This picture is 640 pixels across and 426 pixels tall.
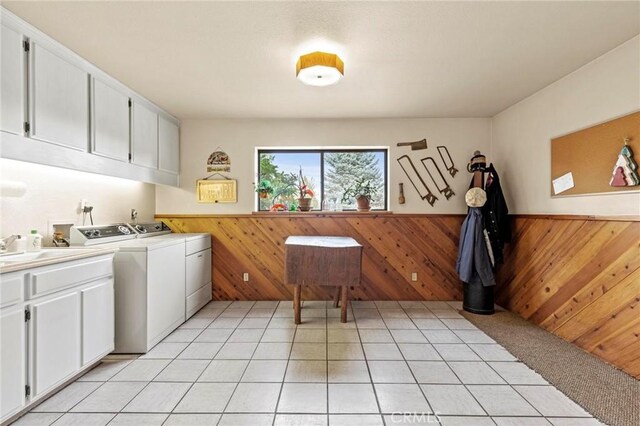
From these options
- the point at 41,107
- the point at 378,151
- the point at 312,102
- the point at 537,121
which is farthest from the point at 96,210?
the point at 537,121

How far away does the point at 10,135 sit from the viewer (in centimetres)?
186

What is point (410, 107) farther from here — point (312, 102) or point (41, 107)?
point (41, 107)

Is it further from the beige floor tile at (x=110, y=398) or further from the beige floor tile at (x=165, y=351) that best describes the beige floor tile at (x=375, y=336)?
the beige floor tile at (x=110, y=398)

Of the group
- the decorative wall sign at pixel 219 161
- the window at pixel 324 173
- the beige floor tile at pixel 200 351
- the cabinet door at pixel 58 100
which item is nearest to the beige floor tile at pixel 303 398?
the beige floor tile at pixel 200 351

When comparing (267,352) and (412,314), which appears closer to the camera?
(267,352)

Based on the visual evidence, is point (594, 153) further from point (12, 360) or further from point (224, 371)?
point (12, 360)

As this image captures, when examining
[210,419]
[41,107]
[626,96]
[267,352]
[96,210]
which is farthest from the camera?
[96,210]

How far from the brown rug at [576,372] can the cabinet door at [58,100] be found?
12.9 ft

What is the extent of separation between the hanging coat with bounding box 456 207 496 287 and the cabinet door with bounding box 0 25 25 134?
4.00 meters

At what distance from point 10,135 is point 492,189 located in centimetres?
427

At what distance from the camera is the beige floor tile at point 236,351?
2.47 metres

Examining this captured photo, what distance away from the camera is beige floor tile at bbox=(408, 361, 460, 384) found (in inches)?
83.7

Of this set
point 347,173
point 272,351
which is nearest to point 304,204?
point 347,173

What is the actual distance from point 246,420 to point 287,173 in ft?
10.1
